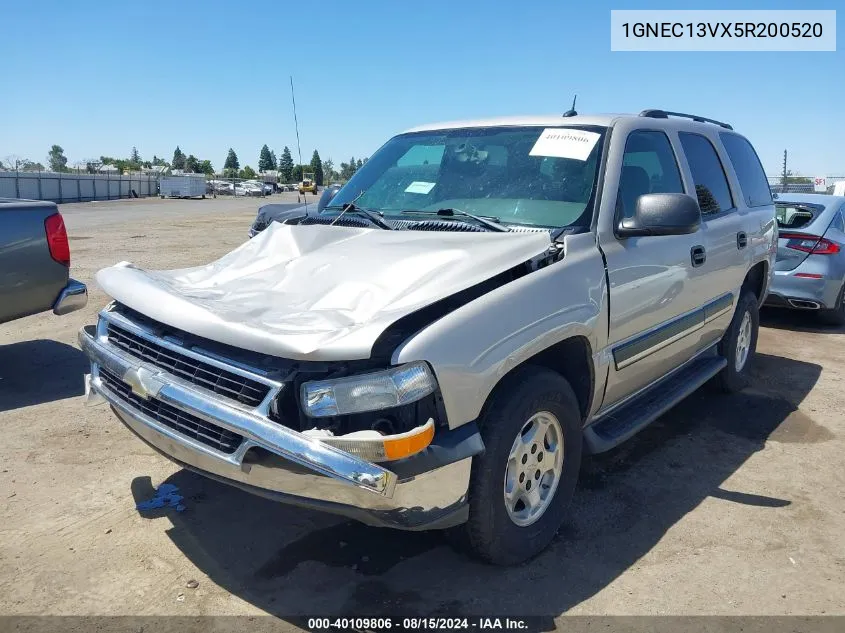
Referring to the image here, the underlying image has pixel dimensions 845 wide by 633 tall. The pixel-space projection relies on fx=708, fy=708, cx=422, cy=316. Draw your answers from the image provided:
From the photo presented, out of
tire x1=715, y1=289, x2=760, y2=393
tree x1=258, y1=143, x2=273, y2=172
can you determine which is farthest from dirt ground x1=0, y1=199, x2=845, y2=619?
tree x1=258, y1=143, x2=273, y2=172

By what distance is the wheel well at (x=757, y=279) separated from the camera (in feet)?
18.2

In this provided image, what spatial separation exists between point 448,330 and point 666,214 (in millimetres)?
1425

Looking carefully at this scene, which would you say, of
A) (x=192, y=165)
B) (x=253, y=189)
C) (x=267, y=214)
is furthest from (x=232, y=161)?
(x=267, y=214)

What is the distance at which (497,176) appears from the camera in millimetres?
3811

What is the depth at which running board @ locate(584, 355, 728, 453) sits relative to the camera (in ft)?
11.6

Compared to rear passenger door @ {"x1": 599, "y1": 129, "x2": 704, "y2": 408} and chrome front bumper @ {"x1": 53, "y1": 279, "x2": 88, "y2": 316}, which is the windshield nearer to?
rear passenger door @ {"x1": 599, "y1": 129, "x2": 704, "y2": 408}

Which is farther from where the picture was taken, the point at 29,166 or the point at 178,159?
the point at 178,159

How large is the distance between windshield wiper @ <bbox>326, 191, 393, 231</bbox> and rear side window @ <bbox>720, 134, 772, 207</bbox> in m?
2.82

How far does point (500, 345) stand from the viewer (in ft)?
A: 8.91

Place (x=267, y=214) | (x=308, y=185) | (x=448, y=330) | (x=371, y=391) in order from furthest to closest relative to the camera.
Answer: (x=267, y=214) → (x=308, y=185) → (x=448, y=330) → (x=371, y=391)

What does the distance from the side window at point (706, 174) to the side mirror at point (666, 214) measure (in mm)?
1148

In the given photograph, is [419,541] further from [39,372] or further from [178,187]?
[178,187]

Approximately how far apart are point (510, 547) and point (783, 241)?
21.3 ft

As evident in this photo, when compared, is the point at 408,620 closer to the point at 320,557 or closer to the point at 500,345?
the point at 320,557
